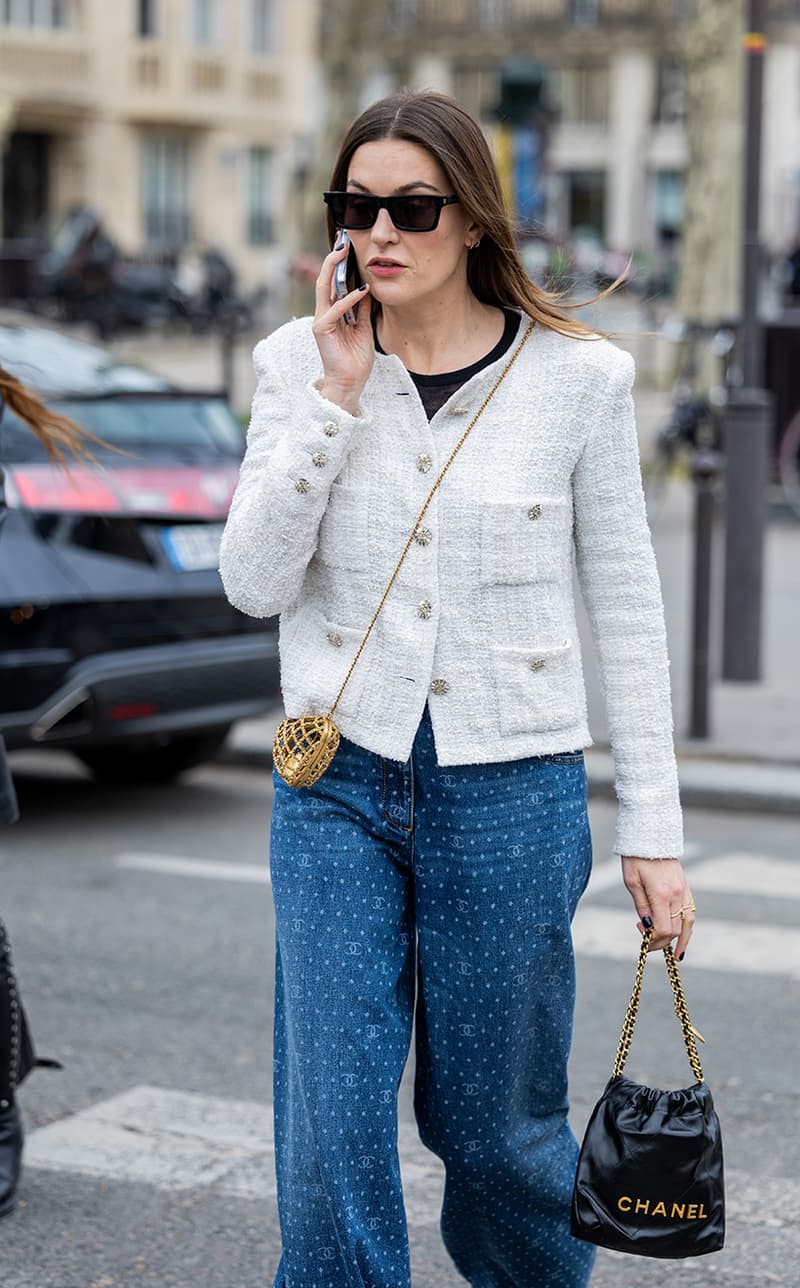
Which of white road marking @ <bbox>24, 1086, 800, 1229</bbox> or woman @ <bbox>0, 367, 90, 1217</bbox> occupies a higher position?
woman @ <bbox>0, 367, 90, 1217</bbox>

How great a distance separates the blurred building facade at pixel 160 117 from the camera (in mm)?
45875

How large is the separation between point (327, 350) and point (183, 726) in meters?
4.41

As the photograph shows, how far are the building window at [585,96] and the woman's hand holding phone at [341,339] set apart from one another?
66798 mm

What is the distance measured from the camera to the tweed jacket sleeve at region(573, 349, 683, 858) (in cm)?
285

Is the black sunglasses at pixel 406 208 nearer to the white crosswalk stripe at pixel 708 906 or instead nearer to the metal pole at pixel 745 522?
the white crosswalk stripe at pixel 708 906

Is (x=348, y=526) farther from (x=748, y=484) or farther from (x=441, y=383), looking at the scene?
(x=748, y=484)

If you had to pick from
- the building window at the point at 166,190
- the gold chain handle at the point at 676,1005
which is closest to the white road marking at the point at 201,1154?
the gold chain handle at the point at 676,1005

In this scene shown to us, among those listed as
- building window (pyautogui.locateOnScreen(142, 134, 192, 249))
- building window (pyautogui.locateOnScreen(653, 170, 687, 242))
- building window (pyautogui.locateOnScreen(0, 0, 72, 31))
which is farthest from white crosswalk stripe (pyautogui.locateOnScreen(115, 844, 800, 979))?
building window (pyautogui.locateOnScreen(653, 170, 687, 242))

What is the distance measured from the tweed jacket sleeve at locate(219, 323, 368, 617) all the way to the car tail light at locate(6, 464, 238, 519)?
12.7 ft

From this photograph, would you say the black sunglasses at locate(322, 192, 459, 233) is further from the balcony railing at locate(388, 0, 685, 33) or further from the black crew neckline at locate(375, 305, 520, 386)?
the balcony railing at locate(388, 0, 685, 33)

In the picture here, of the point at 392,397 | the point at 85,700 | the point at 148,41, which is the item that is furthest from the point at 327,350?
the point at 148,41

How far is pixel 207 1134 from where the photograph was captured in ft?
14.5

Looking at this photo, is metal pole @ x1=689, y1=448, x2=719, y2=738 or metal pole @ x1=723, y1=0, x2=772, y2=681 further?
metal pole @ x1=723, y1=0, x2=772, y2=681

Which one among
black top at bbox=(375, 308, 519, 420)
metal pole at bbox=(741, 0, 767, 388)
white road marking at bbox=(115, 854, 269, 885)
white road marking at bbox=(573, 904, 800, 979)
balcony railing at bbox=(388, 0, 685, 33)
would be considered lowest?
white road marking at bbox=(573, 904, 800, 979)
